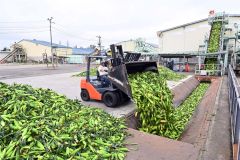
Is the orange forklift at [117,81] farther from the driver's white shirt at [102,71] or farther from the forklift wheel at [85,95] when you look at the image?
the driver's white shirt at [102,71]

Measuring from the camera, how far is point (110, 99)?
7805mm

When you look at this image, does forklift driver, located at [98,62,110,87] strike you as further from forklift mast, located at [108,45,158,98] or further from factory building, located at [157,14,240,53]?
factory building, located at [157,14,240,53]

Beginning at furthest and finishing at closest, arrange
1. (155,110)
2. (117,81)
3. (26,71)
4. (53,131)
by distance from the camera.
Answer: (26,71)
(117,81)
(155,110)
(53,131)

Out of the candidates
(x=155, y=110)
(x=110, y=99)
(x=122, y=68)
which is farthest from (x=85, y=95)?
(x=155, y=110)

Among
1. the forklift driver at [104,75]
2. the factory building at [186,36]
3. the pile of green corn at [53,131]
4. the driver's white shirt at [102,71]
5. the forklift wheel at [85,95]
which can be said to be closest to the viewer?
the pile of green corn at [53,131]

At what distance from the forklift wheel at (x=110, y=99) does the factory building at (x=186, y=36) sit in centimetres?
2533

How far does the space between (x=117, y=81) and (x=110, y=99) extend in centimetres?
118

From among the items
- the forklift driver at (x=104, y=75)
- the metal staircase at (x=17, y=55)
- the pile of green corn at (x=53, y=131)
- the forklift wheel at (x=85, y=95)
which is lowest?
the forklift wheel at (x=85, y=95)

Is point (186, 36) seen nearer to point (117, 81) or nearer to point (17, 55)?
point (117, 81)

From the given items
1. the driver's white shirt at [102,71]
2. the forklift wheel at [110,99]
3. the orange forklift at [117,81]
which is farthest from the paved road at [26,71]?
the forklift wheel at [110,99]

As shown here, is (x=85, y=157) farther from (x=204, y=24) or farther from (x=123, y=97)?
(x=204, y=24)

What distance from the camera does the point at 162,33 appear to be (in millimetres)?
36781

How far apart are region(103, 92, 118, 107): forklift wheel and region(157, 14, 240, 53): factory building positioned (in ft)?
83.1

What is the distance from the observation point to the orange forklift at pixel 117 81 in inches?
256
